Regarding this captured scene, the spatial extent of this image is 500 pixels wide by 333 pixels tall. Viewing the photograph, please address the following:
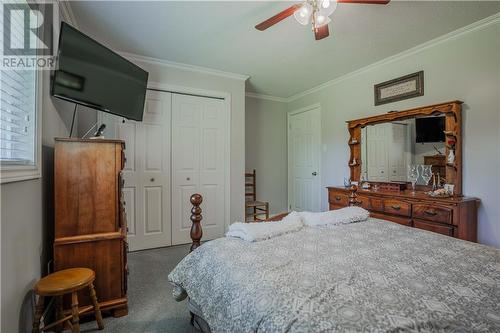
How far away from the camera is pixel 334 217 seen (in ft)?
6.29

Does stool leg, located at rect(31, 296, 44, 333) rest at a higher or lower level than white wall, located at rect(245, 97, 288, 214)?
lower

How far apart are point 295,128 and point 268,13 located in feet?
9.18

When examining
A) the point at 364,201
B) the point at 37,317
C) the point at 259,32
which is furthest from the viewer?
the point at 364,201

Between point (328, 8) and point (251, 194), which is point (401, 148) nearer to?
point (328, 8)

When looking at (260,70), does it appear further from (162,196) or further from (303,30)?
(162,196)

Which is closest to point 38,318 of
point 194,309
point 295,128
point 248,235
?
point 194,309

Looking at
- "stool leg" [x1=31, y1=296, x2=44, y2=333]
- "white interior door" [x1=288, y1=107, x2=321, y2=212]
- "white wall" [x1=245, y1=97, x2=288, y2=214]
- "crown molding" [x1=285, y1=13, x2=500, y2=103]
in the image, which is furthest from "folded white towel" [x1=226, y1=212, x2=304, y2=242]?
"white wall" [x1=245, y1=97, x2=288, y2=214]

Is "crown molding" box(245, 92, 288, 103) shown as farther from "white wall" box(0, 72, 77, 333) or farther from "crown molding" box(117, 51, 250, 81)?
"white wall" box(0, 72, 77, 333)

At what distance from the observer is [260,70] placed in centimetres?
355

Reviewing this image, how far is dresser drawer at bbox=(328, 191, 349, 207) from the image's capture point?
10.7 ft

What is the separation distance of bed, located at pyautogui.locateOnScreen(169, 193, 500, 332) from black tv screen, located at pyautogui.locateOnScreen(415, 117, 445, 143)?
160 centimetres

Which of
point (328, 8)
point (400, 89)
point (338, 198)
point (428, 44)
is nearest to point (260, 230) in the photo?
point (328, 8)

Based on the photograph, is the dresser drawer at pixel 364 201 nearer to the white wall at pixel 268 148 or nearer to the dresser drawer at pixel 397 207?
the dresser drawer at pixel 397 207

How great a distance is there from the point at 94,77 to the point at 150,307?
1.87 metres
